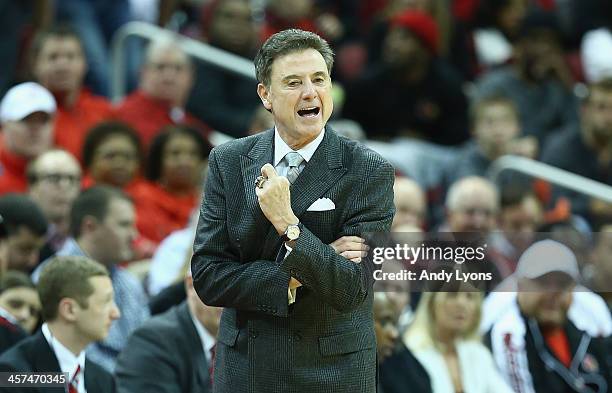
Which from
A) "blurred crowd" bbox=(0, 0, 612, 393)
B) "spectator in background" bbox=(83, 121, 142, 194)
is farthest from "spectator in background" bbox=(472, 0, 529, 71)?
"spectator in background" bbox=(83, 121, 142, 194)

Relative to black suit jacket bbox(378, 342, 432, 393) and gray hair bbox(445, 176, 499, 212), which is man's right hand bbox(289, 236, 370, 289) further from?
gray hair bbox(445, 176, 499, 212)

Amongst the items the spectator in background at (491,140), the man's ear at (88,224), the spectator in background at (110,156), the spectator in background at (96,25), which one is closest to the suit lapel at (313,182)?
the man's ear at (88,224)

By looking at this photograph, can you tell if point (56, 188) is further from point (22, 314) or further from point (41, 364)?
point (41, 364)

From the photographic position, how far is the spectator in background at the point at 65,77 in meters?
8.45

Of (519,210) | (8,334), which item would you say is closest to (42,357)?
(8,334)

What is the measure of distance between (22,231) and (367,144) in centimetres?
325

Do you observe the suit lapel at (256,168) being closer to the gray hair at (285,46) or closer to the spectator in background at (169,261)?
the gray hair at (285,46)

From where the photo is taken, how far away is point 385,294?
18.5ft

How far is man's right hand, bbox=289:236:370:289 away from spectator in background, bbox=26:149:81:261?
147 inches

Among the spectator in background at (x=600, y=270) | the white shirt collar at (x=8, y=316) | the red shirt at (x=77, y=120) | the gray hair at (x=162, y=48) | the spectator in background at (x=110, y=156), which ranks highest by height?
the gray hair at (x=162, y=48)

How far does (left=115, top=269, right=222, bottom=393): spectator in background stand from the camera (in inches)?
216

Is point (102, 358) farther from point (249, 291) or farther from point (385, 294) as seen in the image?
point (249, 291)

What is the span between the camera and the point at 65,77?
846cm

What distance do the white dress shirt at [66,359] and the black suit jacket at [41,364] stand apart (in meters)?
0.02
